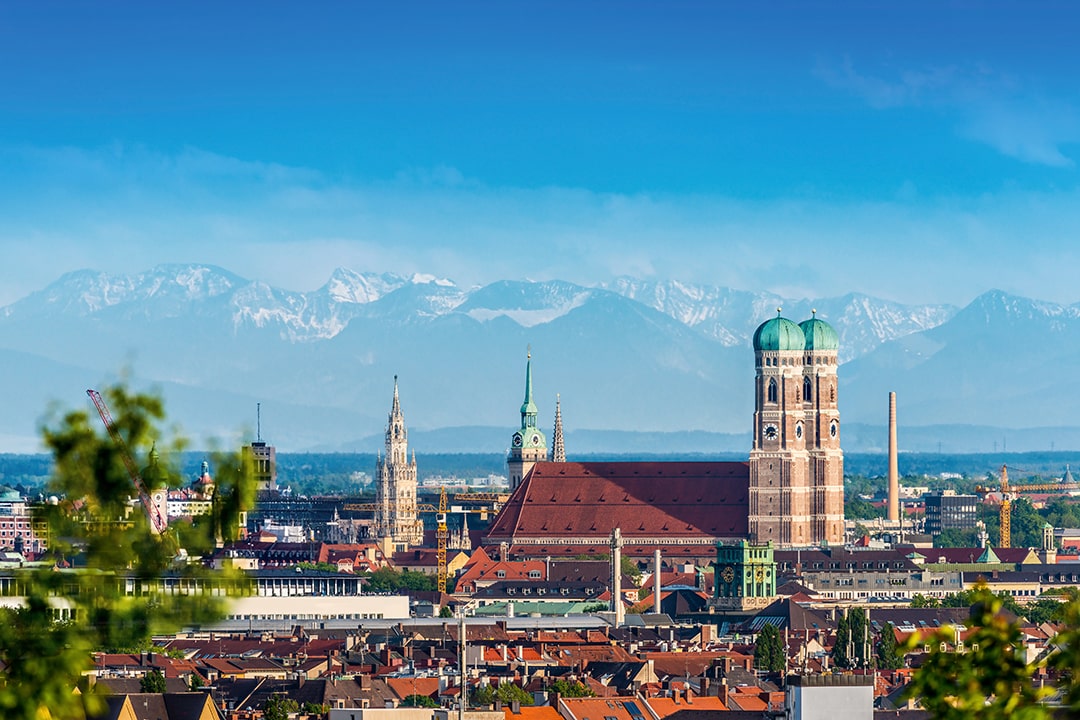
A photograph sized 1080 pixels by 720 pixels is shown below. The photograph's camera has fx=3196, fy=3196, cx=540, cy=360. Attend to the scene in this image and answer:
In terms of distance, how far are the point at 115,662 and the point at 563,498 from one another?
4211 inches

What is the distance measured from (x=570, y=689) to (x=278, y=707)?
1096 cm

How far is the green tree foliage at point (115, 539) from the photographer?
1948 cm

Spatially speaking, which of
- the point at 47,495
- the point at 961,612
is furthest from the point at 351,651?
the point at 47,495

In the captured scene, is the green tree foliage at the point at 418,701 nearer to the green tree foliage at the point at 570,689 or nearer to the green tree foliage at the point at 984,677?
the green tree foliage at the point at 570,689

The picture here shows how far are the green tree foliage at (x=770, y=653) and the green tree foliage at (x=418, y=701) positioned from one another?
2245cm

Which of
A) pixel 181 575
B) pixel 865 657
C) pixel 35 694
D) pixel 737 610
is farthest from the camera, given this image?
pixel 737 610

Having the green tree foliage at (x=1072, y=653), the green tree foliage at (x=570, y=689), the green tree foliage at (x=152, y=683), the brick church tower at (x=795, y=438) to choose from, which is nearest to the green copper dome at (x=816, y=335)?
the brick church tower at (x=795, y=438)

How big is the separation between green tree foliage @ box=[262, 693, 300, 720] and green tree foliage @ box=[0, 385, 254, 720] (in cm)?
5034

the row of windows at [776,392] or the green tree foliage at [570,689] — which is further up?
the row of windows at [776,392]

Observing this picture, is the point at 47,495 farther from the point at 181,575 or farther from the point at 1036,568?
the point at 1036,568

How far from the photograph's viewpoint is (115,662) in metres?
93.7

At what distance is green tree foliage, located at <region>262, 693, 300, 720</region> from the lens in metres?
71.1

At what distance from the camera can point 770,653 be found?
105 m

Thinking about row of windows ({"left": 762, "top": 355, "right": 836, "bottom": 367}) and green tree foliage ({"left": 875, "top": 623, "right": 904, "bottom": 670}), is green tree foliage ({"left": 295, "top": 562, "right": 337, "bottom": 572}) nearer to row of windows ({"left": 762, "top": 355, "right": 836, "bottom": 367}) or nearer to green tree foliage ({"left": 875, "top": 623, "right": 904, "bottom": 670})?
row of windows ({"left": 762, "top": 355, "right": 836, "bottom": 367})
